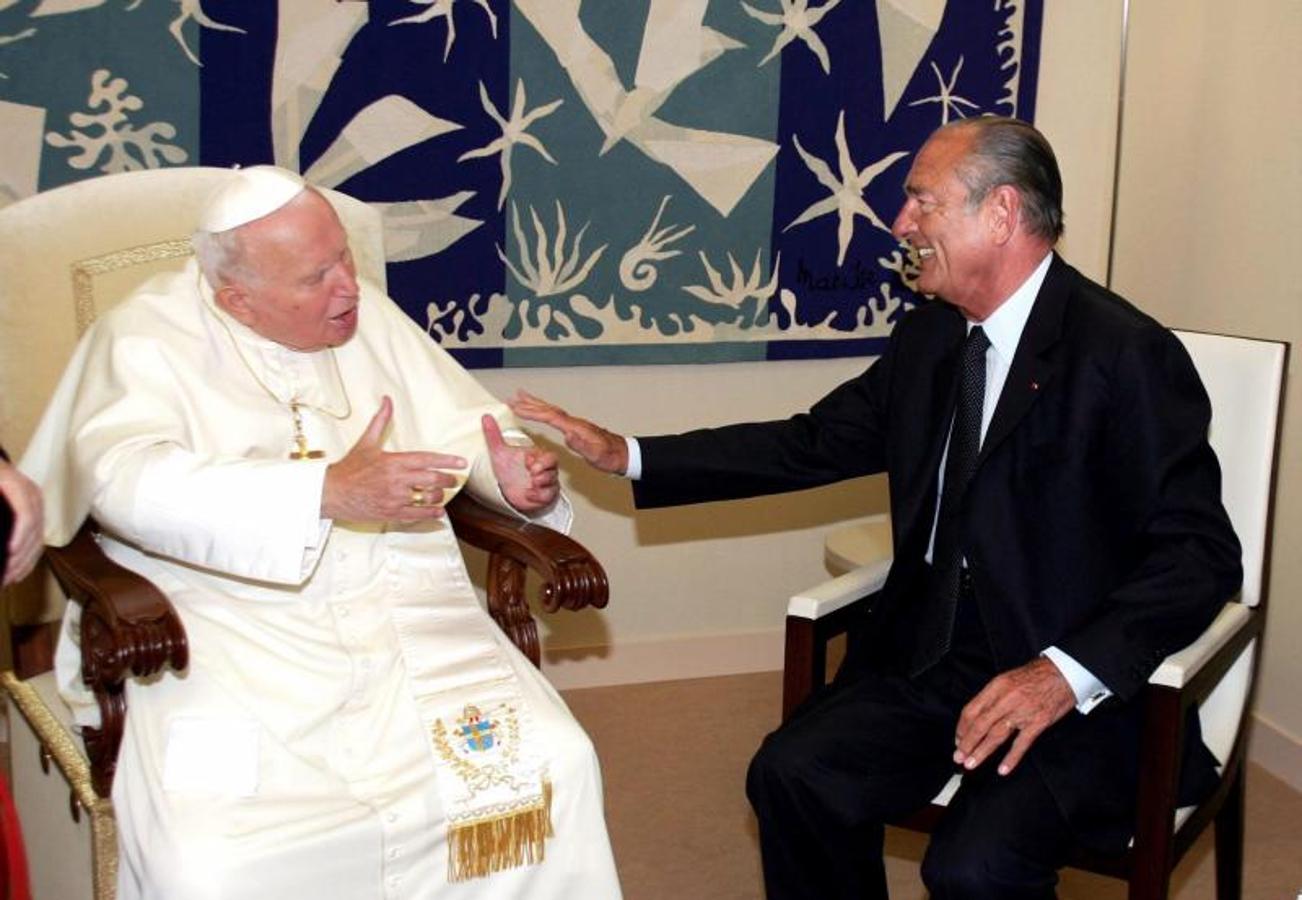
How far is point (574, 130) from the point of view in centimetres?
396

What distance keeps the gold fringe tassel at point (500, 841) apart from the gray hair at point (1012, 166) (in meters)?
1.26

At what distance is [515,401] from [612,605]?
153 centimetres

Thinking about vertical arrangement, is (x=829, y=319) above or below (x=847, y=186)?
below

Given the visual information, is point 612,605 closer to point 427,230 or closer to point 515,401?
point 427,230

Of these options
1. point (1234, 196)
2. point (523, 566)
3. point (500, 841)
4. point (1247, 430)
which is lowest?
point (500, 841)

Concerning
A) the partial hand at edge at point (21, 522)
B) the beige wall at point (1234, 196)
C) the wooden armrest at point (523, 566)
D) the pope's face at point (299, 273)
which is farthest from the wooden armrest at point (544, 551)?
the beige wall at point (1234, 196)

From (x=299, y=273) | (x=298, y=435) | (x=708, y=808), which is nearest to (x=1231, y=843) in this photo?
(x=708, y=808)

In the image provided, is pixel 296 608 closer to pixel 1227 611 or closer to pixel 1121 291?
pixel 1227 611

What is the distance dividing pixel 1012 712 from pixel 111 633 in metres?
1.38

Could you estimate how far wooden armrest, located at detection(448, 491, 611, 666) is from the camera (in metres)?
2.58

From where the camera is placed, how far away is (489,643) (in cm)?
271

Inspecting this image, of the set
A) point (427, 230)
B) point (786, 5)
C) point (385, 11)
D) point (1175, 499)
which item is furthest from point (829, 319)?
point (1175, 499)

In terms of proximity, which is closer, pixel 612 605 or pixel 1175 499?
pixel 1175 499

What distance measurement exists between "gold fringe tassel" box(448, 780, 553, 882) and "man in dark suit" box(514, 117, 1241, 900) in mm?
415
